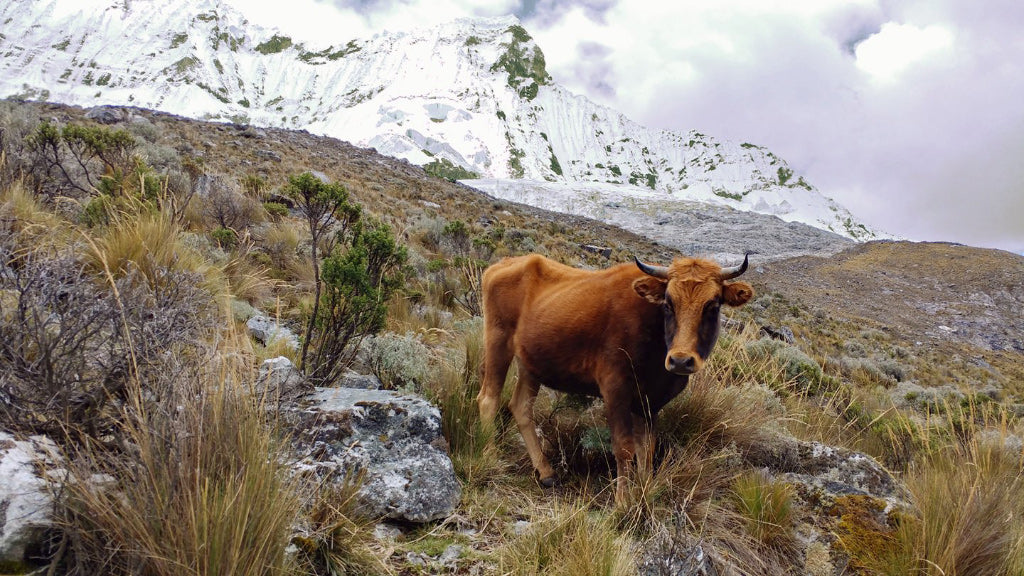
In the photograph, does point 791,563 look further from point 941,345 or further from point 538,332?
point 941,345

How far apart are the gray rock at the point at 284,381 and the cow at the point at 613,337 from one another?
4.32 feet

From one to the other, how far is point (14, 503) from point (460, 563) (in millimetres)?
1726

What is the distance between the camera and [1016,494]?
2.96 meters

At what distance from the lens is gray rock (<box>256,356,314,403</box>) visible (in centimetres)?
279

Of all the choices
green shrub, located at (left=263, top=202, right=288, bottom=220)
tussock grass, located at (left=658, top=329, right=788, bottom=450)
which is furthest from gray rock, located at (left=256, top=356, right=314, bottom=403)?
green shrub, located at (left=263, top=202, right=288, bottom=220)

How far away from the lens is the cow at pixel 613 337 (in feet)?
9.98

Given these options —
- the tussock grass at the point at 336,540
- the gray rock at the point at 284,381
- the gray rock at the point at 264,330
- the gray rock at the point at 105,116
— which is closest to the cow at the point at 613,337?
the gray rock at the point at 284,381

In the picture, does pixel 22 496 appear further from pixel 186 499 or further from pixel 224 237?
pixel 224 237

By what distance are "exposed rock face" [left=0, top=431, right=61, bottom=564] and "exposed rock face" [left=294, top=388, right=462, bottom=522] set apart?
38.7 inches

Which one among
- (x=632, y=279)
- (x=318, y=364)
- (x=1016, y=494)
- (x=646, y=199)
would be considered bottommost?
(x=318, y=364)

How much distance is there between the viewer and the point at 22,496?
1604mm

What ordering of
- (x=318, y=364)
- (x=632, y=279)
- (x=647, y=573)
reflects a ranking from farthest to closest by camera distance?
(x=318, y=364) → (x=632, y=279) → (x=647, y=573)

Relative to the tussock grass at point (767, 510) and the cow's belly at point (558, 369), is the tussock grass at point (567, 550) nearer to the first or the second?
the tussock grass at point (767, 510)

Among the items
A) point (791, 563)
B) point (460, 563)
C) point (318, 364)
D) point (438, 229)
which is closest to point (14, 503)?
point (460, 563)
